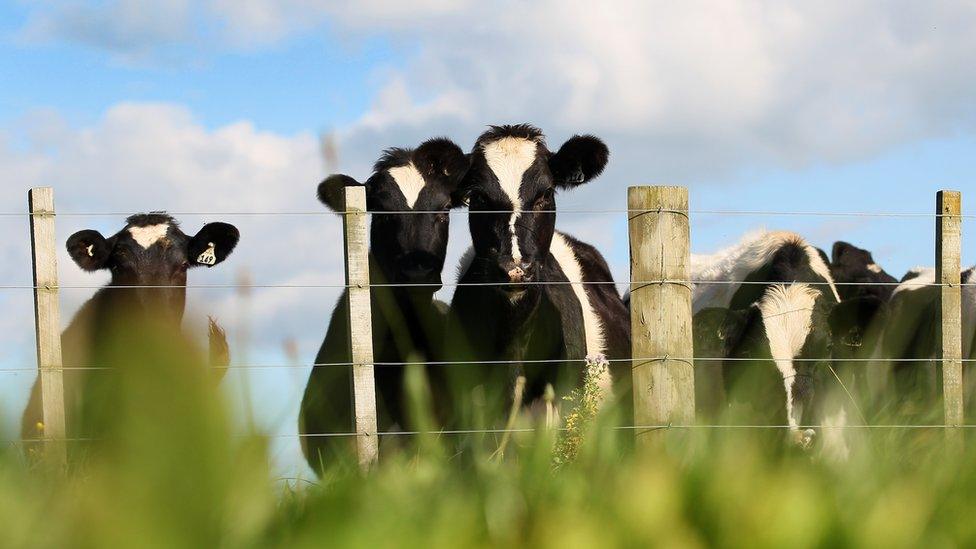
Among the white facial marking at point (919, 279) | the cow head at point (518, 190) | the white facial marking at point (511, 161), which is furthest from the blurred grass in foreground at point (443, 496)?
A: the white facial marking at point (919, 279)

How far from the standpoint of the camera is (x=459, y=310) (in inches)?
293

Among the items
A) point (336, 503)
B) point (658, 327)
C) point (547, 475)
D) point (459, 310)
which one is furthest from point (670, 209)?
point (336, 503)

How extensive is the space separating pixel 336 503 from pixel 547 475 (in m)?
0.43

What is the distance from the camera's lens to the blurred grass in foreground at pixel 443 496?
1.64ft

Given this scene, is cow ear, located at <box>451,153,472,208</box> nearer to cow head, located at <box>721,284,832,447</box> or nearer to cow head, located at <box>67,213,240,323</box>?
cow head, located at <box>721,284,832,447</box>

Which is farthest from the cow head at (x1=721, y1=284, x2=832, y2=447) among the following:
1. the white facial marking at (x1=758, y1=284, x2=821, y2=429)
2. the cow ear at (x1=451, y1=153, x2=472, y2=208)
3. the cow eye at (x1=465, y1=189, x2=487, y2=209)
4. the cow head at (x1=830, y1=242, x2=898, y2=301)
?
the cow head at (x1=830, y1=242, x2=898, y2=301)

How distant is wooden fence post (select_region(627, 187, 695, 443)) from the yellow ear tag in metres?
4.70

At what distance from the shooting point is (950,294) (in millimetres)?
7488

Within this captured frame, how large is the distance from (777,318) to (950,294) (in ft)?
3.93

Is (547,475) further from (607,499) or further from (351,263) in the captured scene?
(351,263)

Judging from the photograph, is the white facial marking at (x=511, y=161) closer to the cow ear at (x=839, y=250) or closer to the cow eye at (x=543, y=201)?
the cow eye at (x=543, y=201)

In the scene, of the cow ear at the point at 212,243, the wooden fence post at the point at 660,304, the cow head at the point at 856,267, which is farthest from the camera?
the cow head at the point at 856,267

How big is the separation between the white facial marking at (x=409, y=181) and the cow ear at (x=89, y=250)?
121 inches

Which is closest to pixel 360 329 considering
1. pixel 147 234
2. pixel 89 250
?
pixel 147 234
